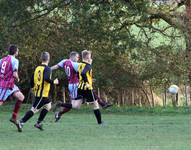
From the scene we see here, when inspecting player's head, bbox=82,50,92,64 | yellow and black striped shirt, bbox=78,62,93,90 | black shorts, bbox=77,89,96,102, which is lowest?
black shorts, bbox=77,89,96,102

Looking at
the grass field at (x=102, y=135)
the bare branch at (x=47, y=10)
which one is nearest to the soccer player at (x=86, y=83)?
the grass field at (x=102, y=135)

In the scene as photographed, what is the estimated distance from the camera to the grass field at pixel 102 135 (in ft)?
41.3

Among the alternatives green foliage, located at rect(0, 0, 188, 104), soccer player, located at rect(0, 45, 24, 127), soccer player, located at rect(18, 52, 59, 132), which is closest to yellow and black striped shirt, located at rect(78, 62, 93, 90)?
soccer player, located at rect(18, 52, 59, 132)

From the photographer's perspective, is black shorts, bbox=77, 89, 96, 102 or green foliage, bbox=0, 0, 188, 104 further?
green foliage, bbox=0, 0, 188, 104

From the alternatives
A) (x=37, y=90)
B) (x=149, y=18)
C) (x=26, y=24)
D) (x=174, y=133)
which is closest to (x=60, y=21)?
(x=26, y=24)

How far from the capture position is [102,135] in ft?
48.1

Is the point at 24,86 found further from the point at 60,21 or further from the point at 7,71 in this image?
the point at 7,71

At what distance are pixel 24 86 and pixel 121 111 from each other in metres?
6.99

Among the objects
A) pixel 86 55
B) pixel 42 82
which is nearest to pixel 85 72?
pixel 86 55

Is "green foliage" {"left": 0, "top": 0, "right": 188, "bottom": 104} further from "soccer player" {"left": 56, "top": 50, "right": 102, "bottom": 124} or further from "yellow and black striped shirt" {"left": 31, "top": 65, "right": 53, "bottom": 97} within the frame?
"yellow and black striped shirt" {"left": 31, "top": 65, "right": 53, "bottom": 97}

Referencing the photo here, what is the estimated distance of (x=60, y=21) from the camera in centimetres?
2617

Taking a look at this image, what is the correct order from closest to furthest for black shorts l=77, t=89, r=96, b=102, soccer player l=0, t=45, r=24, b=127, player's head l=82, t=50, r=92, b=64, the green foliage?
1. soccer player l=0, t=45, r=24, b=127
2. player's head l=82, t=50, r=92, b=64
3. black shorts l=77, t=89, r=96, b=102
4. the green foliage

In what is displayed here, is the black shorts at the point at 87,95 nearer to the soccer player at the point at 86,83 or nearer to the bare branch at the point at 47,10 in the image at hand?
the soccer player at the point at 86,83

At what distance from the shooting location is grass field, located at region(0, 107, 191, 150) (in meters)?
12.6
